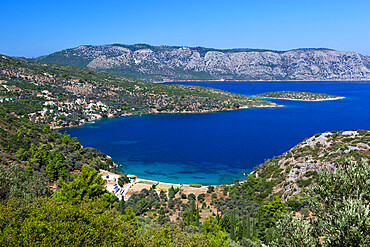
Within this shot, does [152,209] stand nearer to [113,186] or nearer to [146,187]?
[113,186]

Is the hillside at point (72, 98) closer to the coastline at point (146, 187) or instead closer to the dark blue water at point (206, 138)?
the dark blue water at point (206, 138)

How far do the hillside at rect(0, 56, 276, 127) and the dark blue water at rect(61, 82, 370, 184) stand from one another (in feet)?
39.4

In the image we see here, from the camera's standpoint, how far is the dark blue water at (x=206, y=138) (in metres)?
77.8

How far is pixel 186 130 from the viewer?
13312cm

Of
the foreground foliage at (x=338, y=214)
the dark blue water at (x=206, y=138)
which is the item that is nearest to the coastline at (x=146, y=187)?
the dark blue water at (x=206, y=138)

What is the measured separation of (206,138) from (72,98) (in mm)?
88582

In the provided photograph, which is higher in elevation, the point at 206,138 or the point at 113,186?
the point at 113,186

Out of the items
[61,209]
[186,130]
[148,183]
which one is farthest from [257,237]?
[186,130]

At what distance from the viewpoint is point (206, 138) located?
11681cm

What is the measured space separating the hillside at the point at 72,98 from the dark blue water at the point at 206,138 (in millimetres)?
12007

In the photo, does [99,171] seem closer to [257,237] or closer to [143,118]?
[257,237]

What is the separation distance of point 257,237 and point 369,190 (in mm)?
23194

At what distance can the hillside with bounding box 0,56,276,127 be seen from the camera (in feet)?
434

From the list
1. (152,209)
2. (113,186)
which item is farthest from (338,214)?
(113,186)
